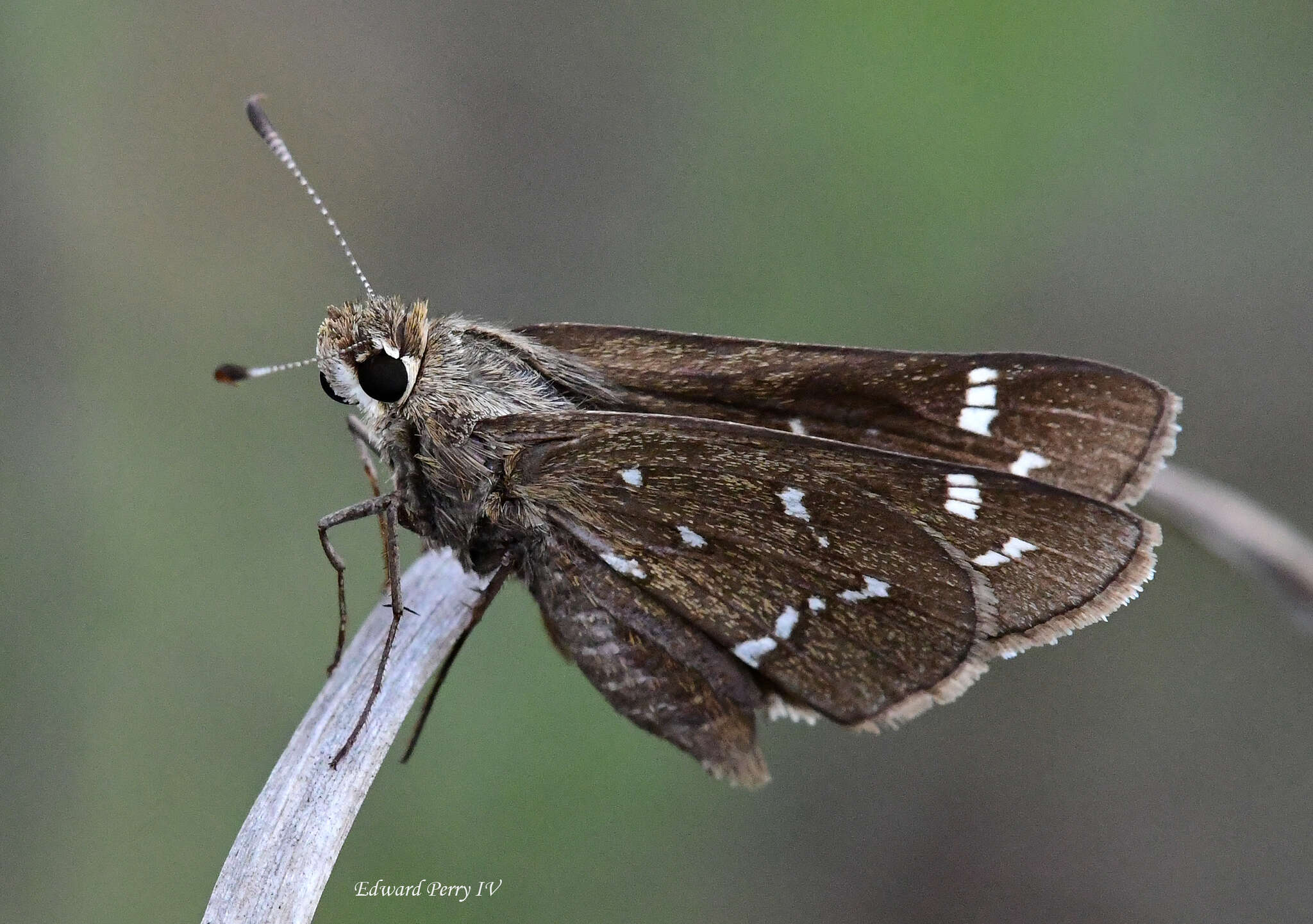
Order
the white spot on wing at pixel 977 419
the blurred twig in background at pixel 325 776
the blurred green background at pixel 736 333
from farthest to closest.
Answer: the blurred green background at pixel 736 333
the white spot on wing at pixel 977 419
the blurred twig in background at pixel 325 776

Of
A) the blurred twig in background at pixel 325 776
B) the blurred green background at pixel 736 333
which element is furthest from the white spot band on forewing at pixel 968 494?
the blurred green background at pixel 736 333

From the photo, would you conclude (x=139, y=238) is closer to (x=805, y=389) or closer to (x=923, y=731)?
(x=805, y=389)

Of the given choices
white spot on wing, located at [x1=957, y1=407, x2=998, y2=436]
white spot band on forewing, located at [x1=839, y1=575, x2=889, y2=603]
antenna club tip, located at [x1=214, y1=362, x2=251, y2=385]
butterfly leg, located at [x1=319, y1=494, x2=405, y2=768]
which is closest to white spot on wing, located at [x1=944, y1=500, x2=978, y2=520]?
white spot band on forewing, located at [x1=839, y1=575, x2=889, y2=603]

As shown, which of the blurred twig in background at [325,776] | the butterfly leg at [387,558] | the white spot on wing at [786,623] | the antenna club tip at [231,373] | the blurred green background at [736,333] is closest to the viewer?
the blurred twig in background at [325,776]

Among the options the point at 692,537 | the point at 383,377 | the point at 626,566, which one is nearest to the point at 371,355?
the point at 383,377

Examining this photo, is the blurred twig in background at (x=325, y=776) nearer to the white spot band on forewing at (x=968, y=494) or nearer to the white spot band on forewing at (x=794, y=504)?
the white spot band on forewing at (x=794, y=504)
